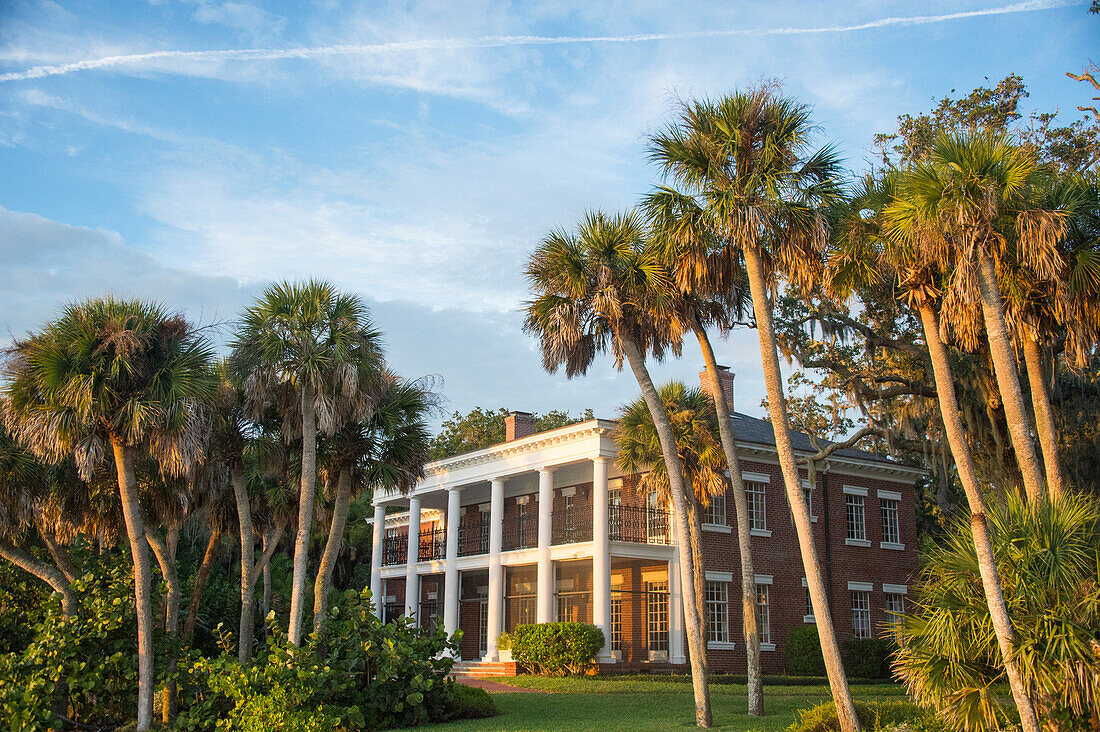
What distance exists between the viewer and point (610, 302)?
1653 centimetres

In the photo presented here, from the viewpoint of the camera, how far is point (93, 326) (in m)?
16.6

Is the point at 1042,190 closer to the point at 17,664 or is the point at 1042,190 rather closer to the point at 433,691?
the point at 433,691

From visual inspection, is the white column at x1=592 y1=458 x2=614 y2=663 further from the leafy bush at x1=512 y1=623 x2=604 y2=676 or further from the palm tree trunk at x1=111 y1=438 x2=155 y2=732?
the palm tree trunk at x1=111 y1=438 x2=155 y2=732

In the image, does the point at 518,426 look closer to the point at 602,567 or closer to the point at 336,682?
the point at 602,567

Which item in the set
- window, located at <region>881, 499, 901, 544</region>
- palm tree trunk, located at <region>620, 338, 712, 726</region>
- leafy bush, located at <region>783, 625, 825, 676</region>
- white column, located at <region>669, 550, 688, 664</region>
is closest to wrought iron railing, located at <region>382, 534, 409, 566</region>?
white column, located at <region>669, 550, 688, 664</region>

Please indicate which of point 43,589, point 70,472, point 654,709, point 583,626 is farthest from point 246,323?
point 583,626

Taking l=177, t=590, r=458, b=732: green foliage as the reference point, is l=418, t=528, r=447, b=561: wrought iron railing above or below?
above

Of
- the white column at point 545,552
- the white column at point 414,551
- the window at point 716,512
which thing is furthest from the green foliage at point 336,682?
the white column at point 414,551

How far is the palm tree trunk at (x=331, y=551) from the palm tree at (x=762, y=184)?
9002 mm

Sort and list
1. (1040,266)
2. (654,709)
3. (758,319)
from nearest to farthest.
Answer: (1040,266)
(758,319)
(654,709)

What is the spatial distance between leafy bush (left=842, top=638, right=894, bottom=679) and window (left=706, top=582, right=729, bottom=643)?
385 cm

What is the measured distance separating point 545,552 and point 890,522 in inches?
514

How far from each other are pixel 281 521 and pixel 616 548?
9.46m

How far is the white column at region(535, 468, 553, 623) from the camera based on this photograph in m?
27.1
